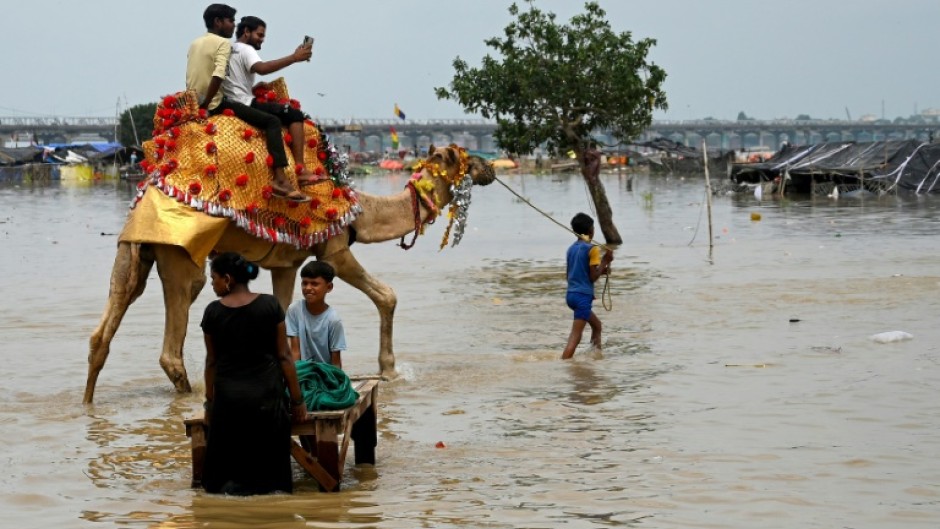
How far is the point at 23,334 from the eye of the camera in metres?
15.1

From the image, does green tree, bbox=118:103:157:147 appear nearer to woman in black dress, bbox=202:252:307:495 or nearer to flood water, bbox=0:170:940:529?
flood water, bbox=0:170:940:529

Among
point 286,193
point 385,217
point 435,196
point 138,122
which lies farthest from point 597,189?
point 138,122

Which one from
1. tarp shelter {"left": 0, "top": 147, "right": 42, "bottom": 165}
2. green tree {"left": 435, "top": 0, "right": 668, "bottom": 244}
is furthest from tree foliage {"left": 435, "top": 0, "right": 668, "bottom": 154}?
tarp shelter {"left": 0, "top": 147, "right": 42, "bottom": 165}

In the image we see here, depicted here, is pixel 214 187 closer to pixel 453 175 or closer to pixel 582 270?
pixel 453 175

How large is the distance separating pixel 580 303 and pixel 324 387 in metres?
4.90

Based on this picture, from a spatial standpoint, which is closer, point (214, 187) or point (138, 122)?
point (214, 187)

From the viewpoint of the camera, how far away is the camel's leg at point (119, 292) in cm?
1027

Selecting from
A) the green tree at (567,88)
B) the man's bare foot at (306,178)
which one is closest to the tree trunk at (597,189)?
the green tree at (567,88)

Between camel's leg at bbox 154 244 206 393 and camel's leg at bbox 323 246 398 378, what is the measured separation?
3.82 ft

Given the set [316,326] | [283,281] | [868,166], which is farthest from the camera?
[868,166]

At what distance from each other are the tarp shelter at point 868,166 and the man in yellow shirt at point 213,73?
37.0 meters

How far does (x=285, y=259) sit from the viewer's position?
11.0 metres

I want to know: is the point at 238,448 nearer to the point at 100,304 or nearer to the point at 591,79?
the point at 100,304

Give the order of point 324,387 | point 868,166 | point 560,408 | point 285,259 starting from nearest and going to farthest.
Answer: point 324,387
point 560,408
point 285,259
point 868,166
